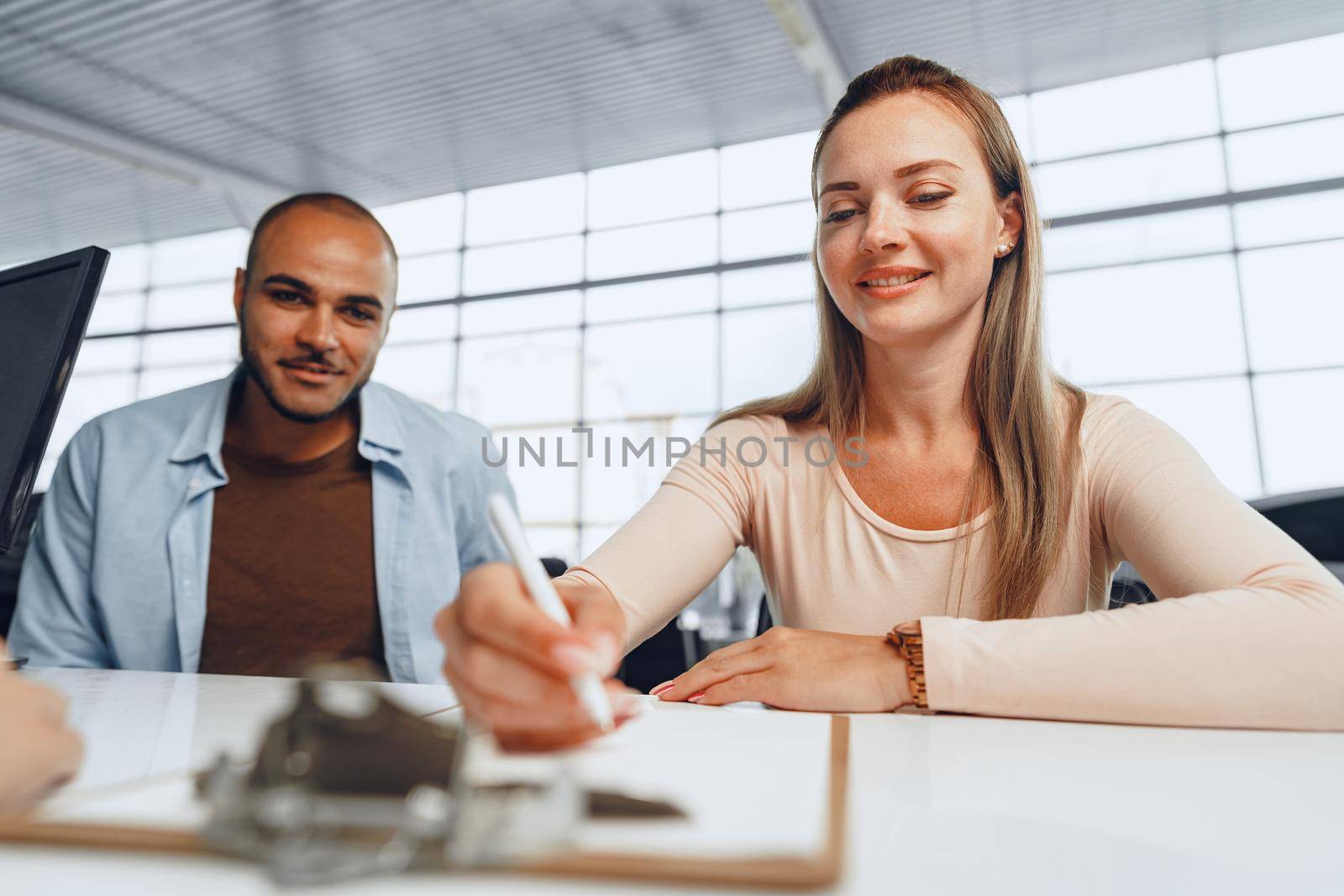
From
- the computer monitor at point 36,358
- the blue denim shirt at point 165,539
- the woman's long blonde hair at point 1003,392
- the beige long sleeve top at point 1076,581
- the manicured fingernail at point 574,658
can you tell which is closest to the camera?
the manicured fingernail at point 574,658

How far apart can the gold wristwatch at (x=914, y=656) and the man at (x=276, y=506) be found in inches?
Result: 41.7

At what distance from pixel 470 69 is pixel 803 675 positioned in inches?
288

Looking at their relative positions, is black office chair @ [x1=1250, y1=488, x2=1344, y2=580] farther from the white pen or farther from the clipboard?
the clipboard

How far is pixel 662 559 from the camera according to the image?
1.19m

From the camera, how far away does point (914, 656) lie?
0.86 m

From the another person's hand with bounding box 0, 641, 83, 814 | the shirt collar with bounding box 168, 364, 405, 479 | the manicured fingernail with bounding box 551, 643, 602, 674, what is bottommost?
the another person's hand with bounding box 0, 641, 83, 814

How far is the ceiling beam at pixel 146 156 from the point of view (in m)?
7.49

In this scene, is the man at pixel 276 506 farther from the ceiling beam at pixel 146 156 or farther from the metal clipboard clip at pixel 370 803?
the ceiling beam at pixel 146 156

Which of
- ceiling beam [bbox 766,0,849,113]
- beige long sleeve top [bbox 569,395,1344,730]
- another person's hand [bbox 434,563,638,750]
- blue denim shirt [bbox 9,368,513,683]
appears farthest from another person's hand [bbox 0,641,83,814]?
ceiling beam [bbox 766,0,849,113]

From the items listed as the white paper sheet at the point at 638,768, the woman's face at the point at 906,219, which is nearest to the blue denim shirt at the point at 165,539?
the white paper sheet at the point at 638,768

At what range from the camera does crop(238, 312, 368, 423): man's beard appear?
1730mm

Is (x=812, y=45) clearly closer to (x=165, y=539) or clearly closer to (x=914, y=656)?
(x=165, y=539)

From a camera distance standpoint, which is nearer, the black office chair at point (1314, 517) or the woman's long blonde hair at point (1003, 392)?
the woman's long blonde hair at point (1003, 392)

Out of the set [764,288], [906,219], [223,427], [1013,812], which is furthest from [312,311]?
[764,288]
